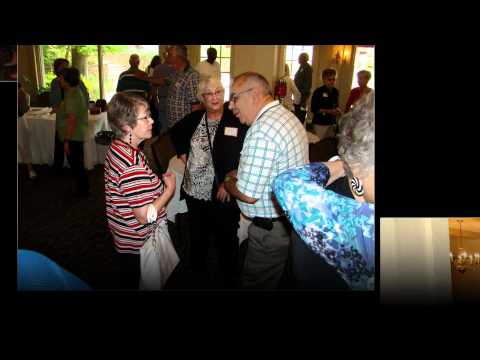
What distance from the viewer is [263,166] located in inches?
62.4

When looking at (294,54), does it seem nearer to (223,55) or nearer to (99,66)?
(223,55)

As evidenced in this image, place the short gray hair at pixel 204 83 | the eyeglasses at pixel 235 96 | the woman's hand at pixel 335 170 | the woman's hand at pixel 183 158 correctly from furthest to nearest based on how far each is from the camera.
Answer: the woman's hand at pixel 183 158 → the short gray hair at pixel 204 83 → the eyeglasses at pixel 235 96 → the woman's hand at pixel 335 170

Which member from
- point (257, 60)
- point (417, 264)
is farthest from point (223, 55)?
point (417, 264)

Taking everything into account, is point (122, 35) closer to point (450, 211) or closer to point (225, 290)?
point (225, 290)

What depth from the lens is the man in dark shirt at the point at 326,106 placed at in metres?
1.59

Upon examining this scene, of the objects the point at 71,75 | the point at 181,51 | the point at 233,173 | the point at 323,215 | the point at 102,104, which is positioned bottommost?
the point at 323,215

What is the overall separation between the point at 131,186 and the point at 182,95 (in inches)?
18.8

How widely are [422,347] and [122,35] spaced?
1.65 meters

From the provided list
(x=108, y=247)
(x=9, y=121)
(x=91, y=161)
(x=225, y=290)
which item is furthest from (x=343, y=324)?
(x=9, y=121)

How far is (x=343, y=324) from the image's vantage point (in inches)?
68.8

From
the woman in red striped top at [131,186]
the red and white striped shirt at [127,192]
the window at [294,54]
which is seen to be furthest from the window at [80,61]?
the window at [294,54]

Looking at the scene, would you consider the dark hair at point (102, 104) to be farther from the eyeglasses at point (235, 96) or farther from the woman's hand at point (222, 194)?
the woman's hand at point (222, 194)

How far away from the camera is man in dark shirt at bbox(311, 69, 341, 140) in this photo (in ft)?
5.21

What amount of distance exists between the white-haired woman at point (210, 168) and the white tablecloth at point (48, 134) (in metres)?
0.33
